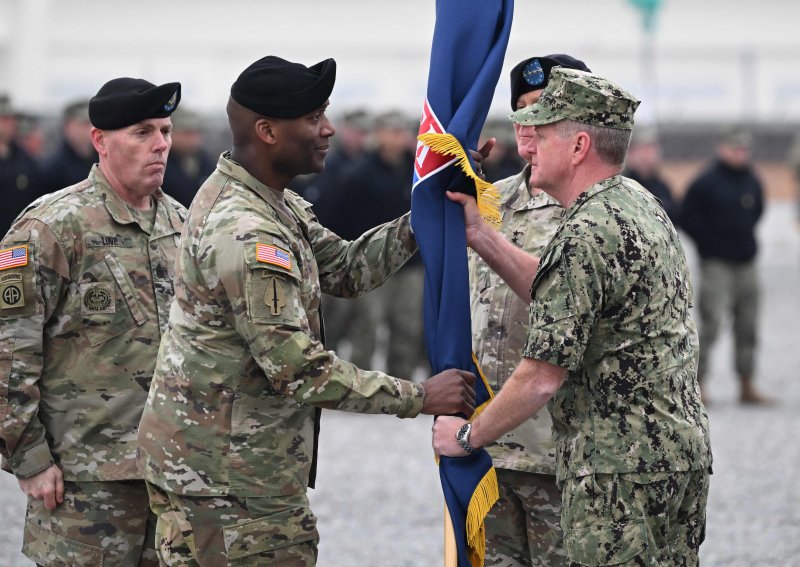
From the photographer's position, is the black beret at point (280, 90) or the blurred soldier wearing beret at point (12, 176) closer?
the black beret at point (280, 90)

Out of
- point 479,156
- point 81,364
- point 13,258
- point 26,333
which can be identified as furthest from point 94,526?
point 479,156

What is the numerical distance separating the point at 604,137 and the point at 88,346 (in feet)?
6.31

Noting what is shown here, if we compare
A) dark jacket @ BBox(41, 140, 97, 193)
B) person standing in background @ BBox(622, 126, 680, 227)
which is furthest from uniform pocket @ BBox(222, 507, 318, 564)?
person standing in background @ BBox(622, 126, 680, 227)

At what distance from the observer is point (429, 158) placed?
429cm

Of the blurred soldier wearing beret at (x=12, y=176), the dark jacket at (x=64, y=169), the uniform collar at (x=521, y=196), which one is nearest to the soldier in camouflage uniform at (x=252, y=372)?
the uniform collar at (x=521, y=196)

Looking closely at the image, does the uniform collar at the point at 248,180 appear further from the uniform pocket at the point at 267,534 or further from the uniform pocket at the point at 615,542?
the uniform pocket at the point at 615,542

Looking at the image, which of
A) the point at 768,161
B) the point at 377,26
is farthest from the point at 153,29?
the point at 768,161

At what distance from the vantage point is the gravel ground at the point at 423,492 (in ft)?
23.8

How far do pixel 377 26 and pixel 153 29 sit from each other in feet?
17.6

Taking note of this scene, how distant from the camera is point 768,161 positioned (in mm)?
27359

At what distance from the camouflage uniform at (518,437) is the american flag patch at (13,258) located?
156 centimetres

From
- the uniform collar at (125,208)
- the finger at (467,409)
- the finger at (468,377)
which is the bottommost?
the finger at (467,409)

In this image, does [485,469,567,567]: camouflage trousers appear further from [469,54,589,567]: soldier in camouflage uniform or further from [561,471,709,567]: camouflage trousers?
[561,471,709,567]: camouflage trousers

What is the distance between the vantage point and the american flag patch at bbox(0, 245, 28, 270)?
4.43 meters
